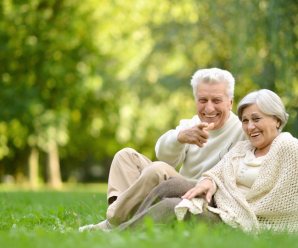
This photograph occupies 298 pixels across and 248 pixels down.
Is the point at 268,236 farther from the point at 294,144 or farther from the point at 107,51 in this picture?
the point at 107,51

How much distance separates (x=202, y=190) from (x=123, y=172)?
870 millimetres

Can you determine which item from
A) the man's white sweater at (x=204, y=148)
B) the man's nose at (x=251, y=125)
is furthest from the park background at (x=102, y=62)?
the man's nose at (x=251, y=125)

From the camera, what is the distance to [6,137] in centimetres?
1469

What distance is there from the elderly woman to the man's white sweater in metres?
0.44

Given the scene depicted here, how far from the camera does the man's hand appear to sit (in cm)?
358

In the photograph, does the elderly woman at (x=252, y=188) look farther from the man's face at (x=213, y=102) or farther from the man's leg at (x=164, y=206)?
the man's face at (x=213, y=102)

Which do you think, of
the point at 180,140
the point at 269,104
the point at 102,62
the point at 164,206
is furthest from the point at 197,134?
the point at 102,62

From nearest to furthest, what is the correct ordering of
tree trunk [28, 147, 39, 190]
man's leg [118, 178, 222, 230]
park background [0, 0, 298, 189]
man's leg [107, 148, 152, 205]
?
man's leg [118, 178, 222, 230], man's leg [107, 148, 152, 205], park background [0, 0, 298, 189], tree trunk [28, 147, 39, 190]

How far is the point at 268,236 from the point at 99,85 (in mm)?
11414

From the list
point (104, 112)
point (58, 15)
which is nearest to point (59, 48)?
point (58, 15)

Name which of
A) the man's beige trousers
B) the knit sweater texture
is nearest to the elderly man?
the man's beige trousers

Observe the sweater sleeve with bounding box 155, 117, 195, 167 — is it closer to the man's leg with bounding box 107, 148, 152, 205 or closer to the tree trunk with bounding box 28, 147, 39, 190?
the man's leg with bounding box 107, 148, 152, 205

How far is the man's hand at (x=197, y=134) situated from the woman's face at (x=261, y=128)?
34 centimetres

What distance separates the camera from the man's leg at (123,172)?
12.8ft
